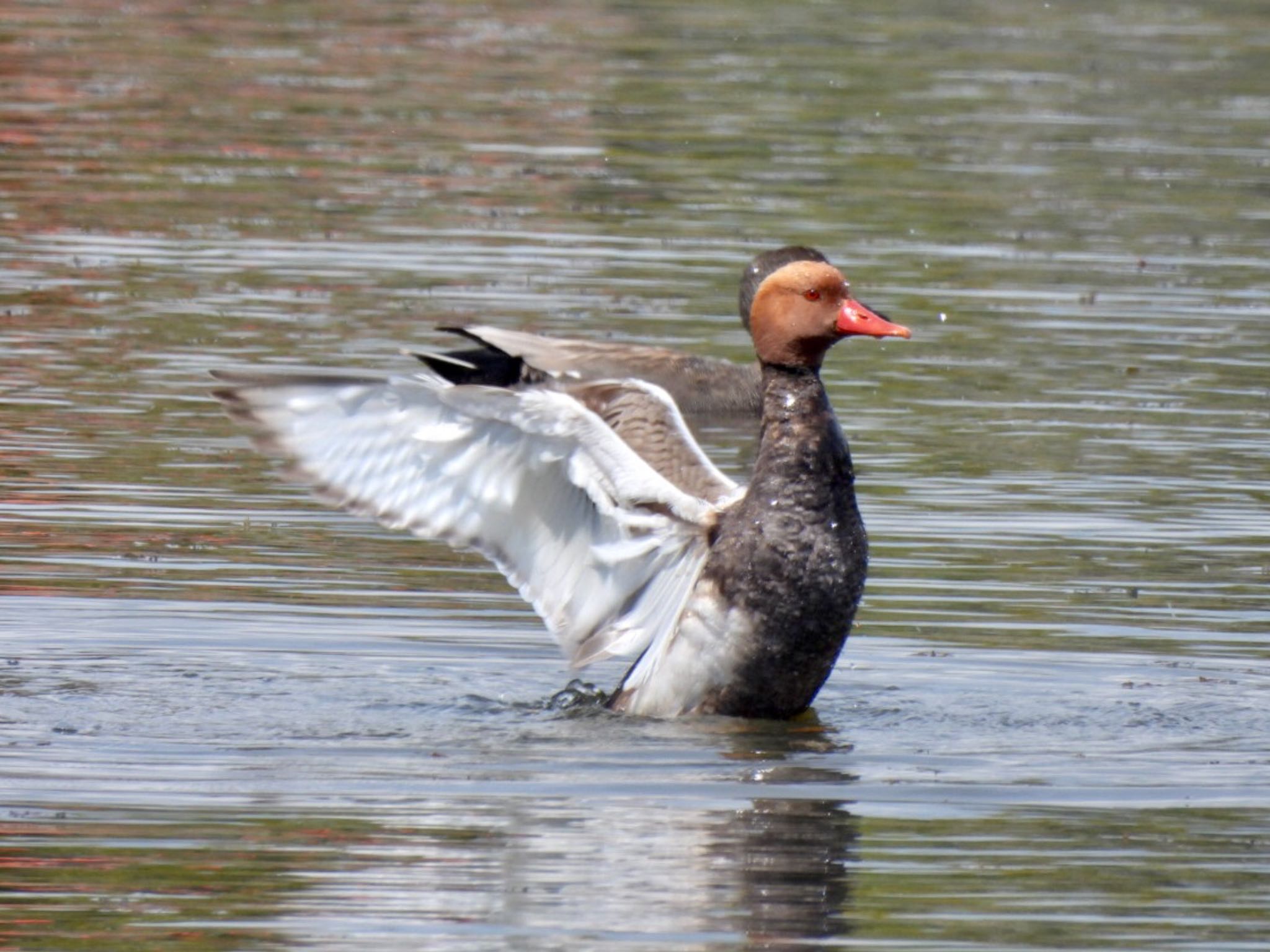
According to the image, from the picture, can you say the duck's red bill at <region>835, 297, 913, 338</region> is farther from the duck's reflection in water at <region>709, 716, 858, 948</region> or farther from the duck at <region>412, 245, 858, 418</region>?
the duck's reflection in water at <region>709, 716, 858, 948</region>

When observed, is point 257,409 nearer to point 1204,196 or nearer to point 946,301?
point 946,301

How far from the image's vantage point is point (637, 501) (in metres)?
8.38

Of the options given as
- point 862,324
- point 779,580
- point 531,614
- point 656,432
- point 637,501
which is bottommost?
point 531,614

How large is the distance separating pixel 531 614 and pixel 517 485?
5.28 ft

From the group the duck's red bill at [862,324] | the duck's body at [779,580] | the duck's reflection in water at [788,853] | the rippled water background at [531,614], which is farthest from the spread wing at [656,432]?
the duck's reflection in water at [788,853]

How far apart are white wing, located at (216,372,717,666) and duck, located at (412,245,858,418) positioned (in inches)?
8.2

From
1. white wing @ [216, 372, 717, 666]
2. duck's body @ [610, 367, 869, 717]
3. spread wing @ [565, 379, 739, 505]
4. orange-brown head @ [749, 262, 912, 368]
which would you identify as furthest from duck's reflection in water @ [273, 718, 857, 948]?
orange-brown head @ [749, 262, 912, 368]

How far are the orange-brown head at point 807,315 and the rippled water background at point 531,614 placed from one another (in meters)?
1.17

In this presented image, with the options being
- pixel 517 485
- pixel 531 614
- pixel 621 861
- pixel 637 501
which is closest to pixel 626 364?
pixel 531 614

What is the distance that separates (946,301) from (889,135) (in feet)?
20.7

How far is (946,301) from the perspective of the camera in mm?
16156

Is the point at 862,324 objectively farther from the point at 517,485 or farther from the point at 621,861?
the point at 621,861

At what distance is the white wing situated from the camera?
8.24 metres

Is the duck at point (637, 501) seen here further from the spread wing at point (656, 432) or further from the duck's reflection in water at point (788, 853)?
the duck's reflection in water at point (788, 853)
